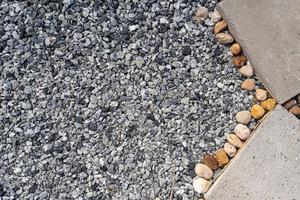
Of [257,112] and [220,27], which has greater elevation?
[220,27]

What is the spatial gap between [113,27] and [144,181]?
28.2 inches

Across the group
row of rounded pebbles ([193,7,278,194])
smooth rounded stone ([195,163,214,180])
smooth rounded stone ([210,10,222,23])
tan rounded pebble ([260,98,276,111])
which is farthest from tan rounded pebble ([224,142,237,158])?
smooth rounded stone ([210,10,222,23])

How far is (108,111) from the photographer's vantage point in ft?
8.69

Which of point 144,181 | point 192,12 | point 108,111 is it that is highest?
point 192,12

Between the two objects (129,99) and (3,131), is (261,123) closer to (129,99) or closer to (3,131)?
(129,99)

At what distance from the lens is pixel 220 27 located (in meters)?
2.76

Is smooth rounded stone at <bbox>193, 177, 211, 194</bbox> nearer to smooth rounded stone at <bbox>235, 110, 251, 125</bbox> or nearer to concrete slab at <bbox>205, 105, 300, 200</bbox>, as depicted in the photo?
concrete slab at <bbox>205, 105, 300, 200</bbox>

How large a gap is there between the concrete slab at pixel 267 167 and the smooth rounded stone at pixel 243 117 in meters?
0.06

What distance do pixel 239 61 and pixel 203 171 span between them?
20.9 inches

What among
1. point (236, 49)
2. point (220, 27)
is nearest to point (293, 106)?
point (236, 49)

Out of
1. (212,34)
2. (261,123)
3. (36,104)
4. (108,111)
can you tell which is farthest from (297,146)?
(36,104)

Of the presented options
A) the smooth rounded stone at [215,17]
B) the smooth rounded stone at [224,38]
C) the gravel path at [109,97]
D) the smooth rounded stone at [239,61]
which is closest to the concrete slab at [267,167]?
the gravel path at [109,97]

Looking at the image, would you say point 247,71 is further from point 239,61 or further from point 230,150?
point 230,150

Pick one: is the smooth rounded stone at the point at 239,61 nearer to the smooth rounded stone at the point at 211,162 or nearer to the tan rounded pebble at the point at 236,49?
the tan rounded pebble at the point at 236,49
